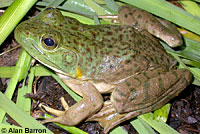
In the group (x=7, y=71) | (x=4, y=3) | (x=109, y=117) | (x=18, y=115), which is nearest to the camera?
(x=18, y=115)

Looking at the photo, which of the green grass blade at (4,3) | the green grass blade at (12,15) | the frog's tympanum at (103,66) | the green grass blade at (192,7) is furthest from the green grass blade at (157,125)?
the green grass blade at (4,3)

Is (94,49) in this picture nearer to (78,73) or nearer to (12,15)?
(78,73)

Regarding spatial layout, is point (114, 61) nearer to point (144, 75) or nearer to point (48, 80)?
point (144, 75)

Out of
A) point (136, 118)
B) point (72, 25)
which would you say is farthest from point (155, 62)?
point (72, 25)

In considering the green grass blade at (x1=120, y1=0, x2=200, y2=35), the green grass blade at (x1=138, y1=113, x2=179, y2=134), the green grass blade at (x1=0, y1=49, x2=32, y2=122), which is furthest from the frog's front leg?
the green grass blade at (x1=120, y1=0, x2=200, y2=35)

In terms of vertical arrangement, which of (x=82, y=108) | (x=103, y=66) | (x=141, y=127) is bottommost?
(x=141, y=127)

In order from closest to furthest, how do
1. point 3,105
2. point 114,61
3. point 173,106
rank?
1. point 3,105
2. point 114,61
3. point 173,106

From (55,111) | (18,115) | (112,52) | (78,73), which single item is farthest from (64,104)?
(112,52)

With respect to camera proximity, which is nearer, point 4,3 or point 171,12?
point 171,12
